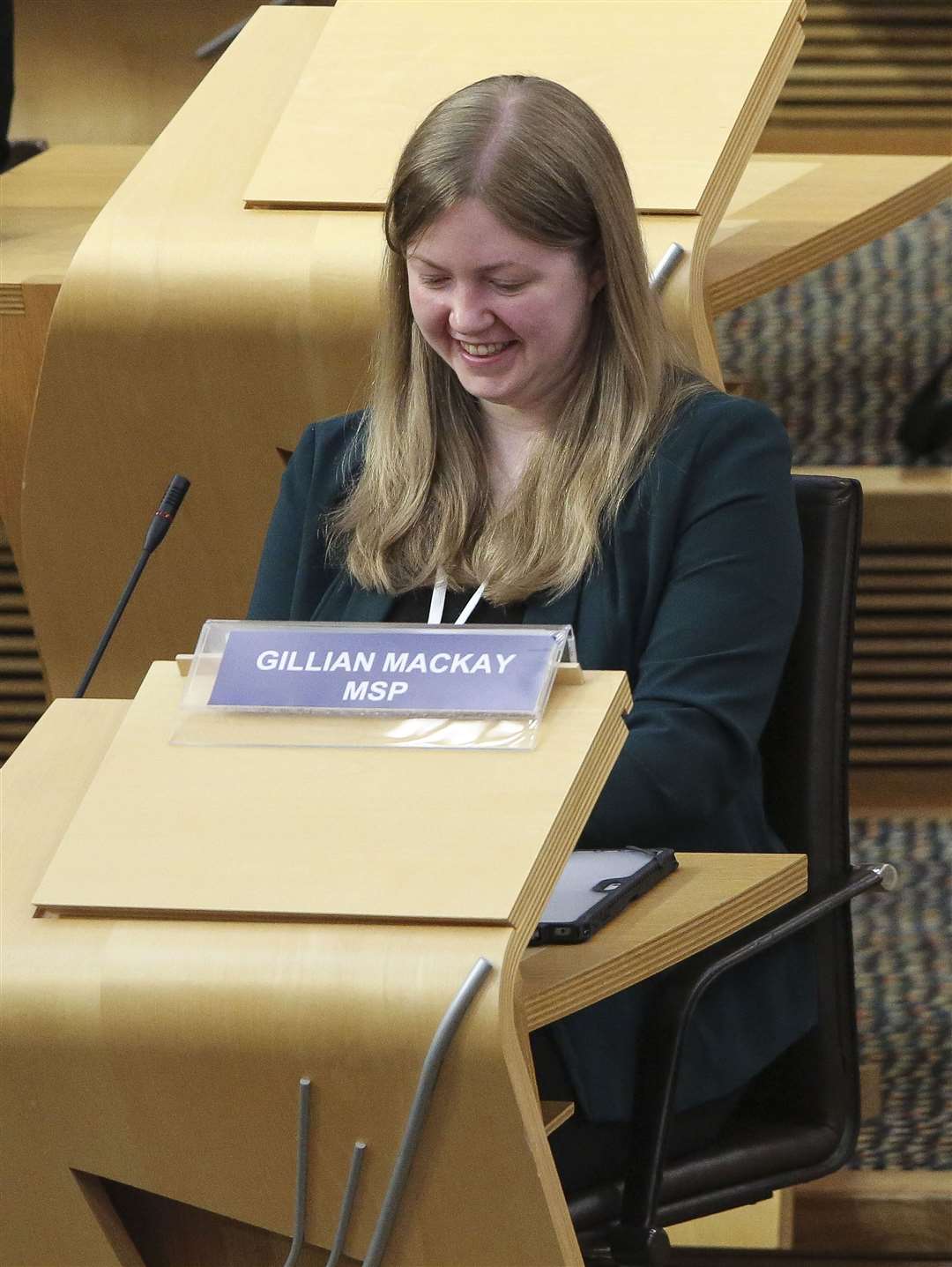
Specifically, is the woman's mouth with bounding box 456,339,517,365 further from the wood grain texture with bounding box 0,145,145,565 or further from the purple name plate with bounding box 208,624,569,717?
the wood grain texture with bounding box 0,145,145,565

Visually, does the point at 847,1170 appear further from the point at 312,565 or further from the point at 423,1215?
the point at 423,1215

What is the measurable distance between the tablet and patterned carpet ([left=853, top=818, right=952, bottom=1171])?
1.10 m

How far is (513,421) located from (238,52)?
98 cm

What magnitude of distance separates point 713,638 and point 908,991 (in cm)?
117

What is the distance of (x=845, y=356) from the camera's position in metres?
3.03

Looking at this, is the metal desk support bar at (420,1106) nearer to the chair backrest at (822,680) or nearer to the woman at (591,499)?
the woman at (591,499)

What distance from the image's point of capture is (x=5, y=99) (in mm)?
3037

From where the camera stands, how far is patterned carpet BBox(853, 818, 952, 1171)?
8.38ft

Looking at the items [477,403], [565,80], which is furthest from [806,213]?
[477,403]

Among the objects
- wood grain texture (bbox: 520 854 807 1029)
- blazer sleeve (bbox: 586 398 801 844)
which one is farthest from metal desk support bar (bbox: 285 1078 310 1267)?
blazer sleeve (bbox: 586 398 801 844)

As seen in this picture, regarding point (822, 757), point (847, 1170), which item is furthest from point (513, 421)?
point (847, 1170)

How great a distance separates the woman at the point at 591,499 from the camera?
1671mm

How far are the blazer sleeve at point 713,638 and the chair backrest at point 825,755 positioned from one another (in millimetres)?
36

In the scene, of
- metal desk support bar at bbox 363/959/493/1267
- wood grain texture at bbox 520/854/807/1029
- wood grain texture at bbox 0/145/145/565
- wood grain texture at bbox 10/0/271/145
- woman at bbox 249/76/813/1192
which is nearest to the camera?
metal desk support bar at bbox 363/959/493/1267
